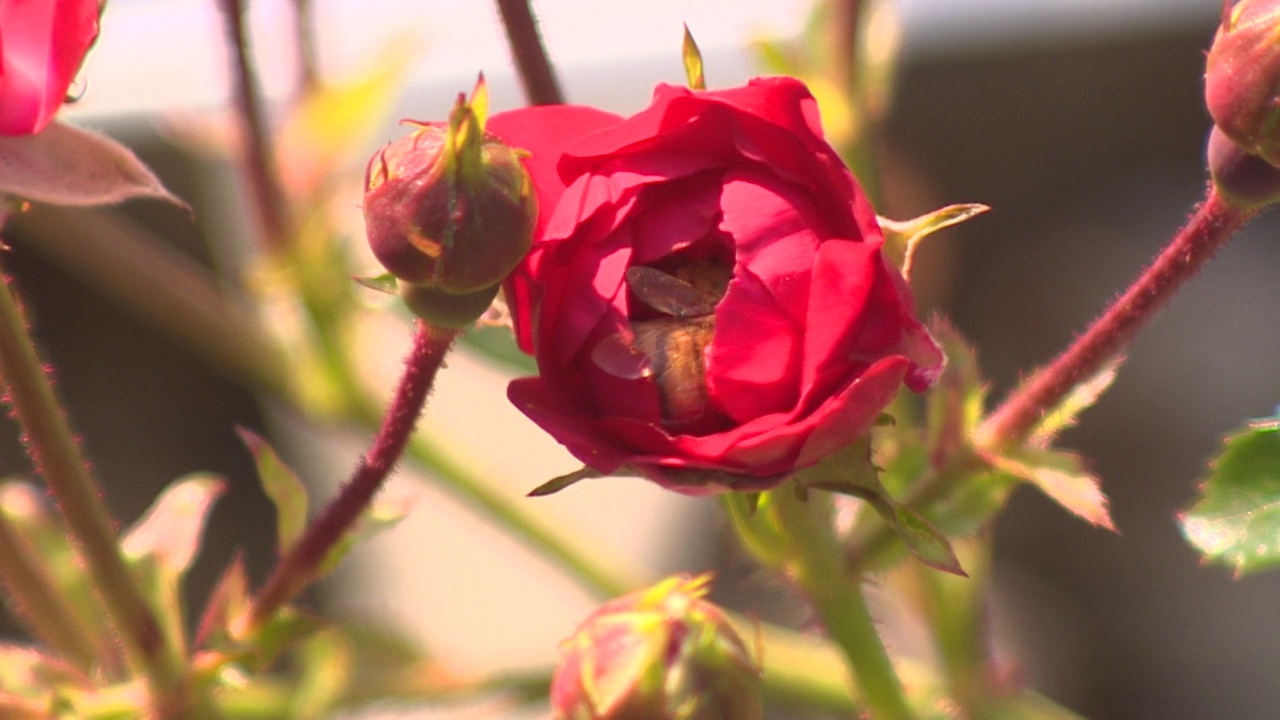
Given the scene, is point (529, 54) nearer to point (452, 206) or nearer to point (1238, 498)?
point (452, 206)

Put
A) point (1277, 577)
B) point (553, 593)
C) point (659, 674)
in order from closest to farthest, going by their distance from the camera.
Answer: point (659, 674) → point (1277, 577) → point (553, 593)

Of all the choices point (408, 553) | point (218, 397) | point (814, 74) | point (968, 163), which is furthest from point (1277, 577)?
point (218, 397)

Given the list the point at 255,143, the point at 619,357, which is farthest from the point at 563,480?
the point at 255,143

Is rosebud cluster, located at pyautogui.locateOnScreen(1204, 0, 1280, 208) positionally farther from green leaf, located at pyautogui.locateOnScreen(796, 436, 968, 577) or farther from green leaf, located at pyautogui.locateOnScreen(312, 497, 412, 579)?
green leaf, located at pyautogui.locateOnScreen(312, 497, 412, 579)

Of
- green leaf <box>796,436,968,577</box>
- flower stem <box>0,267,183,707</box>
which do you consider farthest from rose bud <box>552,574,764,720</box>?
flower stem <box>0,267,183,707</box>

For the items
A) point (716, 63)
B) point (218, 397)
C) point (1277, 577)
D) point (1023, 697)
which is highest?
point (716, 63)

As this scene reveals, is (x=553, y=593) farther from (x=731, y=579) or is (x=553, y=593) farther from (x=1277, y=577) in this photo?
(x=1277, y=577)
